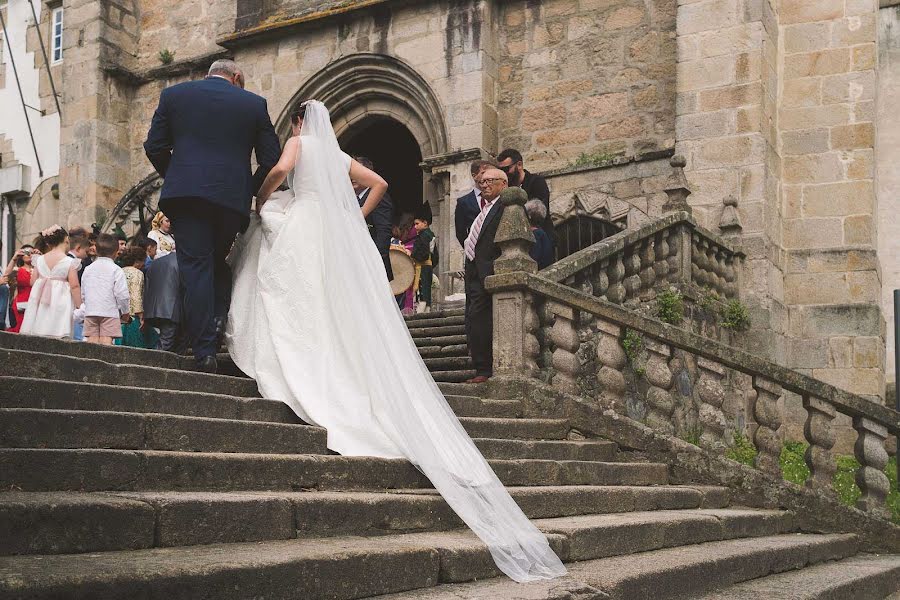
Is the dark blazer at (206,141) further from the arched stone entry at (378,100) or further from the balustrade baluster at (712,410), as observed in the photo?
the arched stone entry at (378,100)

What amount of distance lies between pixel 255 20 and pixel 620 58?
5263 mm

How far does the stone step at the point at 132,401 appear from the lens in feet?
14.9

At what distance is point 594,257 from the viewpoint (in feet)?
29.1

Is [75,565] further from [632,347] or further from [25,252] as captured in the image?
[25,252]

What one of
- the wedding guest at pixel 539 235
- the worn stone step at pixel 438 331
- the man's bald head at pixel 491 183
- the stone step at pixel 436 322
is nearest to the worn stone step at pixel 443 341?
the worn stone step at pixel 438 331

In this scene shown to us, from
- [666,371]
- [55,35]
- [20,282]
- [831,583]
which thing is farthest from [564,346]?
[55,35]

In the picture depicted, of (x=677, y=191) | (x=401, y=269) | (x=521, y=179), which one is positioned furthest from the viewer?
(x=401, y=269)

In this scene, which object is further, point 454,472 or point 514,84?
point 514,84

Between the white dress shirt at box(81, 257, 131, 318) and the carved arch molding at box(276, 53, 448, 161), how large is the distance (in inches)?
227

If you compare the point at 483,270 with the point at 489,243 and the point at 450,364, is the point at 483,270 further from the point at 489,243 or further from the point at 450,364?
the point at 450,364

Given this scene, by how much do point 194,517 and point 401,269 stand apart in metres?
8.46

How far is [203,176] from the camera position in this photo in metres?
6.45

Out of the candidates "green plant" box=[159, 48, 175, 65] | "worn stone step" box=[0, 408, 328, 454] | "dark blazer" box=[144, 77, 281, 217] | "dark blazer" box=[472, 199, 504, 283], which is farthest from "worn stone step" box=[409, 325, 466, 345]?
"green plant" box=[159, 48, 175, 65]

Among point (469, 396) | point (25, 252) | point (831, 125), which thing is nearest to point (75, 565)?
point (469, 396)
